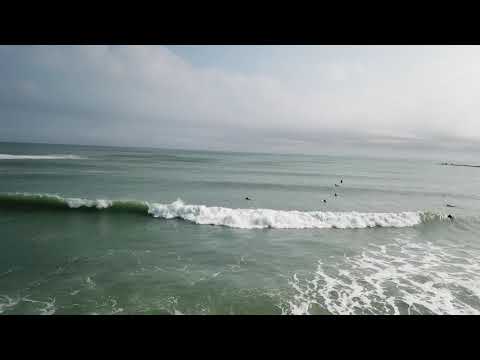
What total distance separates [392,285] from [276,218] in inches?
268

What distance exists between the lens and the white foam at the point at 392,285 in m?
6.60

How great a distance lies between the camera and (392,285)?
764 cm

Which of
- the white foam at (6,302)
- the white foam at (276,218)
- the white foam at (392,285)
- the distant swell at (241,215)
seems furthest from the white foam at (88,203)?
the white foam at (392,285)

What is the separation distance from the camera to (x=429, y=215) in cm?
1585

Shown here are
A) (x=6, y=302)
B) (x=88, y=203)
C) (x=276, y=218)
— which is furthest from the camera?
(x=88, y=203)

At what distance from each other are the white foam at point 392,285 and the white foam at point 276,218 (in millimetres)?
3797

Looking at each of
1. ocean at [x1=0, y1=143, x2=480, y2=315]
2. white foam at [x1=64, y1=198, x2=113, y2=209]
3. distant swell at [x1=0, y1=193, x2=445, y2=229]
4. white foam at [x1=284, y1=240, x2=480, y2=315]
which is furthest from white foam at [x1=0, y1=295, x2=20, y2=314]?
white foam at [x1=64, y1=198, x2=113, y2=209]

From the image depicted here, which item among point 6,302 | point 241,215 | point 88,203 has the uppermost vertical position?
point 241,215

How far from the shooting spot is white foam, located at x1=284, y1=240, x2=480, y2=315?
6.60 meters

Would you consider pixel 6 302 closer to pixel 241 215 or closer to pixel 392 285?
pixel 241 215

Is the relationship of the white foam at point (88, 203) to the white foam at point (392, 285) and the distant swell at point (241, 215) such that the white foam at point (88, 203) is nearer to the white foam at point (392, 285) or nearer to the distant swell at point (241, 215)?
the distant swell at point (241, 215)

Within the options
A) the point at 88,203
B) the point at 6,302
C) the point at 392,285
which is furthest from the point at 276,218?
the point at 88,203
